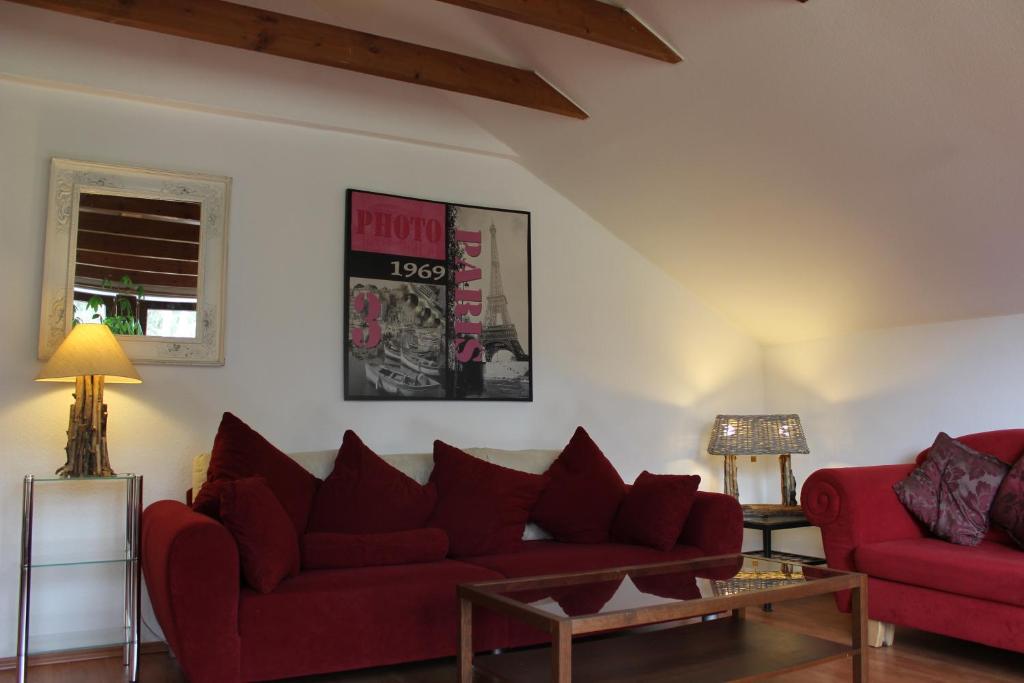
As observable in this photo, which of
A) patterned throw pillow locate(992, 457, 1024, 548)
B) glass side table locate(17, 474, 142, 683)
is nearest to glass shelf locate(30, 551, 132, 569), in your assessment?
Answer: glass side table locate(17, 474, 142, 683)

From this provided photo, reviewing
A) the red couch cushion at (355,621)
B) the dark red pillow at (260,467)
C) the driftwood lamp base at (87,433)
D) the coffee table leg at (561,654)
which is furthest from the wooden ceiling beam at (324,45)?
the coffee table leg at (561,654)

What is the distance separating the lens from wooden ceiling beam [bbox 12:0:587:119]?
3225 mm

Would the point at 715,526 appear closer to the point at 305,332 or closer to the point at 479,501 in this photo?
the point at 479,501

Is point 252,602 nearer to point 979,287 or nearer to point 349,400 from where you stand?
point 349,400

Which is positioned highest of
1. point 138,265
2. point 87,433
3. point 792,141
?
point 792,141

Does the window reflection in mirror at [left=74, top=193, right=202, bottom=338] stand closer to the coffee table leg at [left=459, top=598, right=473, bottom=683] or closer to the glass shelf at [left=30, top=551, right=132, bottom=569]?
the glass shelf at [left=30, top=551, right=132, bottom=569]

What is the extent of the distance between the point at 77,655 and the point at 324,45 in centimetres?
270

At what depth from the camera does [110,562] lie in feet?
10.5

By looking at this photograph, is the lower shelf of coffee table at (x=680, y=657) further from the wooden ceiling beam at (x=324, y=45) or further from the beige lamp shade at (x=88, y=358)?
the wooden ceiling beam at (x=324, y=45)

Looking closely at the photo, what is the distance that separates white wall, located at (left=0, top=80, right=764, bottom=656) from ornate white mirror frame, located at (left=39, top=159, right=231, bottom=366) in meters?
0.05

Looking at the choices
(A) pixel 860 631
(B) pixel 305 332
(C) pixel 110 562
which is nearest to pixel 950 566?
(A) pixel 860 631

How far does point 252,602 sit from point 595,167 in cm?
275

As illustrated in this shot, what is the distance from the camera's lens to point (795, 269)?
4.35 m

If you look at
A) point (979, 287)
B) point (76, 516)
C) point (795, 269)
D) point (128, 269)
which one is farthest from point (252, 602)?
point (979, 287)
